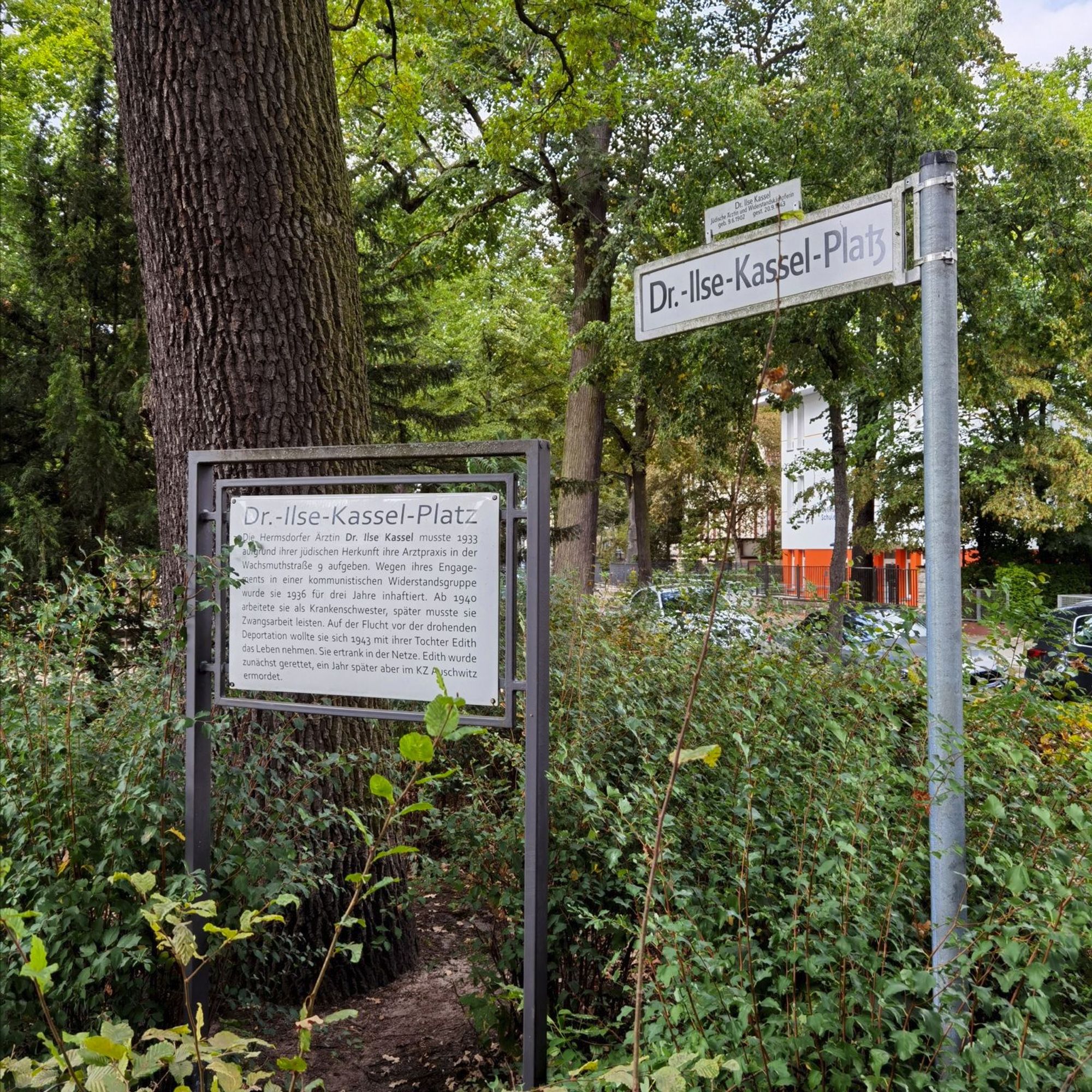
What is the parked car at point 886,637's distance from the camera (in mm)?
3180

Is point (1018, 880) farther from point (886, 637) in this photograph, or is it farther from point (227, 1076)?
point (886, 637)

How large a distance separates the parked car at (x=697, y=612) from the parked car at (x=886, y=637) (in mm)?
327

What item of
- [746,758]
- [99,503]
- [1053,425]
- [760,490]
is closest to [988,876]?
[746,758]

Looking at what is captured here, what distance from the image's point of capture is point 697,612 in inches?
182

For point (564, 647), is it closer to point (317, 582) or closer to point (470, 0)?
point (317, 582)

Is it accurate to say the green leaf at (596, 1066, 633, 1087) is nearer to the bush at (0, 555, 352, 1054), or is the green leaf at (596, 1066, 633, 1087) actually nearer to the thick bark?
the bush at (0, 555, 352, 1054)

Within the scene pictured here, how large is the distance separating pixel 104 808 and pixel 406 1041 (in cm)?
138

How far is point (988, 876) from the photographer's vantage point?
8.43 ft

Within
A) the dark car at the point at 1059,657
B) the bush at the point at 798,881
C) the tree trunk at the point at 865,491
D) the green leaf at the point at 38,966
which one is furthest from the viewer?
the tree trunk at the point at 865,491

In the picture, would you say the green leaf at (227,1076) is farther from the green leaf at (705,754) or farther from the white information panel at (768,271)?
the white information panel at (768,271)

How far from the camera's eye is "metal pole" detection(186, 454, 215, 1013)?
2.71m

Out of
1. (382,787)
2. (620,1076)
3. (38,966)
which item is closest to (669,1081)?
(620,1076)

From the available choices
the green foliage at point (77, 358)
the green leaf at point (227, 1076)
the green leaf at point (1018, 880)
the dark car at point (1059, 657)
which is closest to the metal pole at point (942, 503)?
the green leaf at point (1018, 880)

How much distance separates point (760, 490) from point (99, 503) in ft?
109
